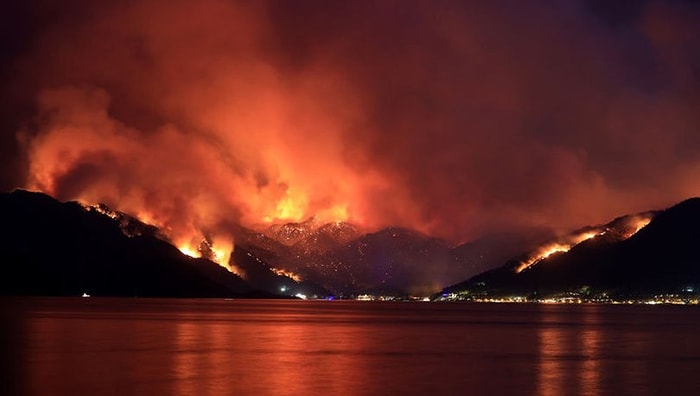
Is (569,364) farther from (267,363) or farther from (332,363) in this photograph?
(267,363)

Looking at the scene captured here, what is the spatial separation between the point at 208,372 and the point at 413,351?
104 feet

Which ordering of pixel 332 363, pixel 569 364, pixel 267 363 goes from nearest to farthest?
1. pixel 267 363
2. pixel 332 363
3. pixel 569 364

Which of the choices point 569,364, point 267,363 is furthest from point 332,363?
point 569,364

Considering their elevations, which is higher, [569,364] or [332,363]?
[332,363]

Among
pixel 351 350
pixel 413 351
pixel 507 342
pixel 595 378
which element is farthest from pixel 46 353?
pixel 507 342

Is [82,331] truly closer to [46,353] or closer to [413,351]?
[46,353]

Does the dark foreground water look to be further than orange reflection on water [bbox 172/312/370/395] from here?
Yes

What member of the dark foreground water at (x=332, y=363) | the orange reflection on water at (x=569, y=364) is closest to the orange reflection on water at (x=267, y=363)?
the dark foreground water at (x=332, y=363)

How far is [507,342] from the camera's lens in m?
115

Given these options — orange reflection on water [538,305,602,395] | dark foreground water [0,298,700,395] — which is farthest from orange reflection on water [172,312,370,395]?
orange reflection on water [538,305,602,395]

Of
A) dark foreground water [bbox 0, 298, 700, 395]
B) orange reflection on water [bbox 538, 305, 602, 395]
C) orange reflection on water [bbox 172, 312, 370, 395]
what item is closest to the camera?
orange reflection on water [bbox 172, 312, 370, 395]

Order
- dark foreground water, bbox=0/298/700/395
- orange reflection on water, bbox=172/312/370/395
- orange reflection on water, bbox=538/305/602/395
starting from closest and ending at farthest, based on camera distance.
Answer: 1. orange reflection on water, bbox=172/312/370/395
2. dark foreground water, bbox=0/298/700/395
3. orange reflection on water, bbox=538/305/602/395

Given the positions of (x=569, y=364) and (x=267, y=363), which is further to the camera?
(x=569, y=364)

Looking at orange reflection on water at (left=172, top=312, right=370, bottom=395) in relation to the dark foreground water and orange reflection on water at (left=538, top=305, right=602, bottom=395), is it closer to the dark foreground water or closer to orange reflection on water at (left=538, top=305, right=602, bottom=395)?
the dark foreground water
